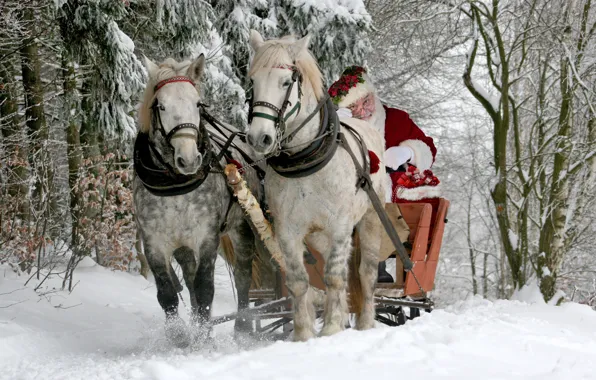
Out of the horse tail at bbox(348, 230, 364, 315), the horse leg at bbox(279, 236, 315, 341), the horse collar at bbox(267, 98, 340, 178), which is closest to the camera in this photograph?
the horse collar at bbox(267, 98, 340, 178)

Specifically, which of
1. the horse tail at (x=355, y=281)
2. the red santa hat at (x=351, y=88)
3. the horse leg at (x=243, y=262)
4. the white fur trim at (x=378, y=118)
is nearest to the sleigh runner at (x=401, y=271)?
the horse leg at (x=243, y=262)

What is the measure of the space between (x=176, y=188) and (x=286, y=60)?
1242 mm

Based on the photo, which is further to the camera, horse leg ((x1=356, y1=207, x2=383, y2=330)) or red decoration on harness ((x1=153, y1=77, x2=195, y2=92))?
horse leg ((x1=356, y1=207, x2=383, y2=330))

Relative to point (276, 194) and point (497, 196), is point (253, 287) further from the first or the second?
point (497, 196)

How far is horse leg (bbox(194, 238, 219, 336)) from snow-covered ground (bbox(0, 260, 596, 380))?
271 millimetres

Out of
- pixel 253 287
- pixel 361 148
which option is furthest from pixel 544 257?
pixel 361 148

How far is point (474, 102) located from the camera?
18531 mm

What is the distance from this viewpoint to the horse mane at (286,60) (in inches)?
168

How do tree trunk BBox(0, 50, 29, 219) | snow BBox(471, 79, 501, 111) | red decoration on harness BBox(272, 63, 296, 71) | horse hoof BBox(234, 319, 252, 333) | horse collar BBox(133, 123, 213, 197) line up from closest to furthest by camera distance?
red decoration on harness BBox(272, 63, 296, 71)
horse collar BBox(133, 123, 213, 197)
horse hoof BBox(234, 319, 252, 333)
tree trunk BBox(0, 50, 29, 219)
snow BBox(471, 79, 501, 111)

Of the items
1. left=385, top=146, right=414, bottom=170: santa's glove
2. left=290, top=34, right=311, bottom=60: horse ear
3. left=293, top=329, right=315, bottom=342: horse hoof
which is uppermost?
left=290, top=34, right=311, bottom=60: horse ear

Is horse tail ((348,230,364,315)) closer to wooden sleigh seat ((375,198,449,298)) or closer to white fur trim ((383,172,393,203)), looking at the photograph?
wooden sleigh seat ((375,198,449,298))

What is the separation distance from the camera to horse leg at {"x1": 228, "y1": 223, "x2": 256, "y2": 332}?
5.86m

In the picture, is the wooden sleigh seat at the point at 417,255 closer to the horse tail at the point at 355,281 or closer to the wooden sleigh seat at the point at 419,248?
the wooden sleigh seat at the point at 419,248

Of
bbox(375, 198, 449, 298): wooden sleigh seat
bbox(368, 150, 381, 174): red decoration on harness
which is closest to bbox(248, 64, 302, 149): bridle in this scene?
bbox(368, 150, 381, 174): red decoration on harness
